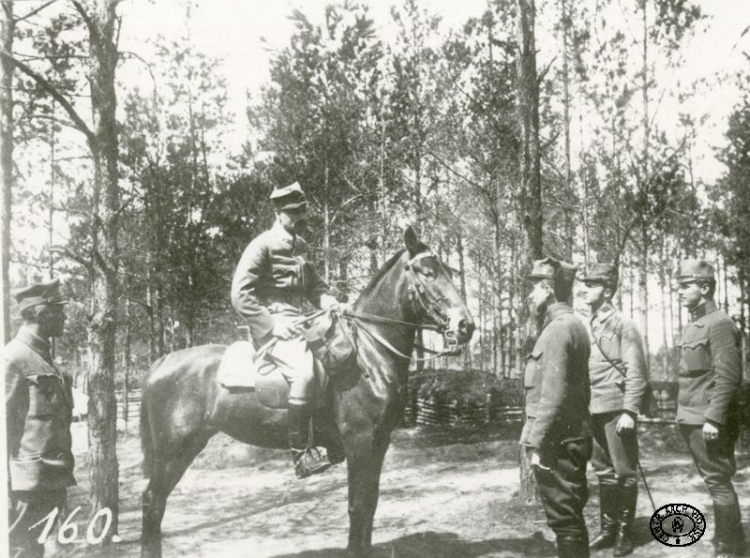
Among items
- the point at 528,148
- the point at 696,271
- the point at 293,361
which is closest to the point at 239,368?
the point at 293,361

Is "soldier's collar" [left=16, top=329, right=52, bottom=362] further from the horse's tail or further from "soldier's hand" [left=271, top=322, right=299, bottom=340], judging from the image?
"soldier's hand" [left=271, top=322, right=299, bottom=340]

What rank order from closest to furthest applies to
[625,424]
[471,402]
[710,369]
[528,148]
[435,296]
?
[435,296] < [710,369] < [625,424] < [528,148] < [471,402]

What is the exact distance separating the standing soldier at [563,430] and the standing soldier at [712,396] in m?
1.44

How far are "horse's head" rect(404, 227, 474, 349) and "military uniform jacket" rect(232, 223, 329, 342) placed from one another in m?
1.03

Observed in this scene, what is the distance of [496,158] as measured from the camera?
53.8ft

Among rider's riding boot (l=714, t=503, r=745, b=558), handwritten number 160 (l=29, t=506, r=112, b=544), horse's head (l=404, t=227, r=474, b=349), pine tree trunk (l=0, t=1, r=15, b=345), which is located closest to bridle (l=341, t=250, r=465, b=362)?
horse's head (l=404, t=227, r=474, b=349)

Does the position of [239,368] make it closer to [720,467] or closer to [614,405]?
[614,405]

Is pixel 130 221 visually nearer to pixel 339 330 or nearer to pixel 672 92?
pixel 339 330

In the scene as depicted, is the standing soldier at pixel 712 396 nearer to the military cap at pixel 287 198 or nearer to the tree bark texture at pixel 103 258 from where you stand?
the military cap at pixel 287 198

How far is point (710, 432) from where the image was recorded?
511cm

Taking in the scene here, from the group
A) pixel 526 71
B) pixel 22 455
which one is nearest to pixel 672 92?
pixel 526 71

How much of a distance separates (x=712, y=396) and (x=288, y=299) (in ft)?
12.2

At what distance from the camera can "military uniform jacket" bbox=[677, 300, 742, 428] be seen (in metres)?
5.14

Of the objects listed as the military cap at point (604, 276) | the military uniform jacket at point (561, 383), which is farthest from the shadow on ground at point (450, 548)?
the military cap at point (604, 276)
